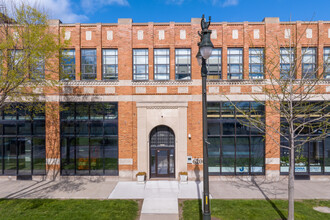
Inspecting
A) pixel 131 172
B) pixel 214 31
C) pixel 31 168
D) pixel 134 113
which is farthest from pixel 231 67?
pixel 31 168

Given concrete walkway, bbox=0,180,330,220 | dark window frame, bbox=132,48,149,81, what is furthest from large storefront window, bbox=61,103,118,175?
dark window frame, bbox=132,48,149,81

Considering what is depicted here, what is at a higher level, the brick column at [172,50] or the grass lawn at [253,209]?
the brick column at [172,50]

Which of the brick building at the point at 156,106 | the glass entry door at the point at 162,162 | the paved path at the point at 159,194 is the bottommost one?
the paved path at the point at 159,194

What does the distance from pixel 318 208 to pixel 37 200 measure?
15370 mm

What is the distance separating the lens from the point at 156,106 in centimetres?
1441

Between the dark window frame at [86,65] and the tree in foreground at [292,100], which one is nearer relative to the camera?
the tree in foreground at [292,100]

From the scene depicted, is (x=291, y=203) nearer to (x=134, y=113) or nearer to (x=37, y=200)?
(x=134, y=113)

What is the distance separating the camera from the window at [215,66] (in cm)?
1463

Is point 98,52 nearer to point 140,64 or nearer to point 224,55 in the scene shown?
point 140,64

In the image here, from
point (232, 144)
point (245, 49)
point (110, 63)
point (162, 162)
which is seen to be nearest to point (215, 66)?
point (245, 49)

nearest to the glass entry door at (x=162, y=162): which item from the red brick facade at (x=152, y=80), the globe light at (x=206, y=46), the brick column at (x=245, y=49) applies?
the red brick facade at (x=152, y=80)

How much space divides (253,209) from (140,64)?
11765 mm

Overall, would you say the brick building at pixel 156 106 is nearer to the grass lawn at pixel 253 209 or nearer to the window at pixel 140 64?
the window at pixel 140 64

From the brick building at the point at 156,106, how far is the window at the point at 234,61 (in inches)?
2.9
